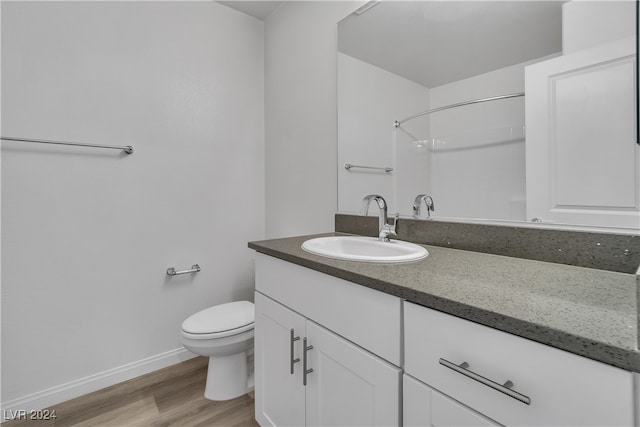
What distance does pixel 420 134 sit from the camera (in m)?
1.30

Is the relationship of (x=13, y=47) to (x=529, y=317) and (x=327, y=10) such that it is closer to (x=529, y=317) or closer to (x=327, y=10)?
(x=327, y=10)

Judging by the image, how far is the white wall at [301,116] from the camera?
1.77 meters

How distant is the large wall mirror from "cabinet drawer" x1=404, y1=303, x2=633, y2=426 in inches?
22.7

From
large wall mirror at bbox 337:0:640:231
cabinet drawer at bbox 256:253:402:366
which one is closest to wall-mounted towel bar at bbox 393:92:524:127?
large wall mirror at bbox 337:0:640:231

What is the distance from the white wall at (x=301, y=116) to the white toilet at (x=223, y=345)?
2.22 feet

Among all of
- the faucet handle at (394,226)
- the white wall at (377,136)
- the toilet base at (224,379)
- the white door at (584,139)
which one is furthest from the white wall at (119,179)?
the white door at (584,139)

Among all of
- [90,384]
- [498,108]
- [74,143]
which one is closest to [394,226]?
[498,108]

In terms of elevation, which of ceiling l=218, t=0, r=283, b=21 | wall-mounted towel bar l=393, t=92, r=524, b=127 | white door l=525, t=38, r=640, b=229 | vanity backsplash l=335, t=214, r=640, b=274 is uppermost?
ceiling l=218, t=0, r=283, b=21

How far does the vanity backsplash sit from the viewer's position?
32.3 inches

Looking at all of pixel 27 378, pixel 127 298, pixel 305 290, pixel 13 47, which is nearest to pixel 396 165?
pixel 305 290

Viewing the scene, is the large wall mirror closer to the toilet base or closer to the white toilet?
the white toilet

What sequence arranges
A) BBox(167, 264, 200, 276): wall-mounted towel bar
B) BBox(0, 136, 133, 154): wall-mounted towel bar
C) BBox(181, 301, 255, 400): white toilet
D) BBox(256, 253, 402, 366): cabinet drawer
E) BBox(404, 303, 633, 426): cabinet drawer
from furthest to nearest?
BBox(167, 264, 200, 276): wall-mounted towel bar, BBox(181, 301, 255, 400): white toilet, BBox(0, 136, 133, 154): wall-mounted towel bar, BBox(256, 253, 402, 366): cabinet drawer, BBox(404, 303, 633, 426): cabinet drawer

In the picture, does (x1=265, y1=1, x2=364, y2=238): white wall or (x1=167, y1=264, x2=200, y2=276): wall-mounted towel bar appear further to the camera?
(x1=167, y1=264, x2=200, y2=276): wall-mounted towel bar

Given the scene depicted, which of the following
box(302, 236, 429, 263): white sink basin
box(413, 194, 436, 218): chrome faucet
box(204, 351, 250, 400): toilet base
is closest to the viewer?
box(302, 236, 429, 263): white sink basin
